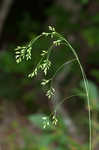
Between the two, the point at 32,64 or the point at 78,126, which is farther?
the point at 78,126

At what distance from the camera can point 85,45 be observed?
23.2 ft

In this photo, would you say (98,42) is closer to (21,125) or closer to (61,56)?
(61,56)

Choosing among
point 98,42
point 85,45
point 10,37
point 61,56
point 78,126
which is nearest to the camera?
point 98,42

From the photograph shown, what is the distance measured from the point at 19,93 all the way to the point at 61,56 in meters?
1.48

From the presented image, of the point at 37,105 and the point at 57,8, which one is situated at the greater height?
the point at 57,8

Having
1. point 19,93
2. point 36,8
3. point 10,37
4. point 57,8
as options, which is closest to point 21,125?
point 19,93

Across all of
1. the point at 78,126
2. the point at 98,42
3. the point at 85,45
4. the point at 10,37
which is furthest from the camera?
the point at 10,37

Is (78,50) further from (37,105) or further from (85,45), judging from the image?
(37,105)

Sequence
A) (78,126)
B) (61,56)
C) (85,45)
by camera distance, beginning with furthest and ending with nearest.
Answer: (85,45)
(78,126)
(61,56)

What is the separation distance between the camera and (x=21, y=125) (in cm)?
671

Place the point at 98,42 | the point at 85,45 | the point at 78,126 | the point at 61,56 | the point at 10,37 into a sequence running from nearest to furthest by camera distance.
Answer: the point at 98,42 < the point at 61,56 < the point at 78,126 < the point at 85,45 < the point at 10,37

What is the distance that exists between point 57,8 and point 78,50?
2.46 feet

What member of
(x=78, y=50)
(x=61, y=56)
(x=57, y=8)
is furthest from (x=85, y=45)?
(x=61, y=56)

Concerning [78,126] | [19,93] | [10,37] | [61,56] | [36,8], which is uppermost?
[36,8]
